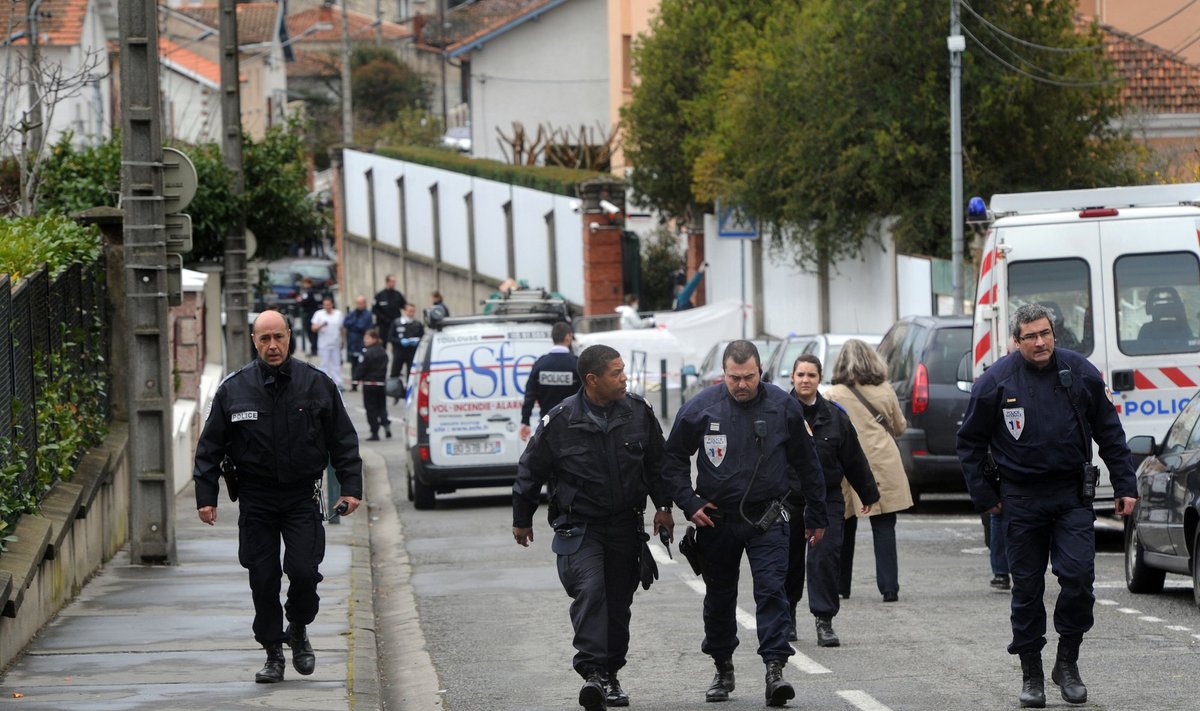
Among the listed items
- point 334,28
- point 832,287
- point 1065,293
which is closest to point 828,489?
point 1065,293

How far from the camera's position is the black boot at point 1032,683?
8977 millimetres

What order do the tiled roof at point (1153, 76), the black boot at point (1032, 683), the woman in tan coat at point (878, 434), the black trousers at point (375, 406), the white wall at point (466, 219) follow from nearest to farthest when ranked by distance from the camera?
1. the black boot at point (1032, 683)
2. the woman in tan coat at point (878, 434)
3. the black trousers at point (375, 406)
4. the tiled roof at point (1153, 76)
5. the white wall at point (466, 219)

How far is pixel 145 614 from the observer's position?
12.2m

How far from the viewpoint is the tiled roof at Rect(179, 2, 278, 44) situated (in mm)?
86625

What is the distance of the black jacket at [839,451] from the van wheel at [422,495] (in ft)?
30.4

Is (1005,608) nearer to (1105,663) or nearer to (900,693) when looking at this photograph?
(1105,663)

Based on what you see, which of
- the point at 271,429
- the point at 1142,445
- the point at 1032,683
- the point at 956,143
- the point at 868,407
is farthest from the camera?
the point at 956,143

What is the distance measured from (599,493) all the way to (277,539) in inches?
65.6

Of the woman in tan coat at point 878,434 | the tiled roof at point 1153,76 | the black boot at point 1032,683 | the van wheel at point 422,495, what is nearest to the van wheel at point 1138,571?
the woman in tan coat at point 878,434

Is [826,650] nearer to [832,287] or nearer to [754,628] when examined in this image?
[754,628]

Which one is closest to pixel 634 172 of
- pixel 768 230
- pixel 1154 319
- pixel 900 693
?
pixel 768 230

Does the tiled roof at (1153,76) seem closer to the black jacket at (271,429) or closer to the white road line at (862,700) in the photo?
the white road line at (862,700)

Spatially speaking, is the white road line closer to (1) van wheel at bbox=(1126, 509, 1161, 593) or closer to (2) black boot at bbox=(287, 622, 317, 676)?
(2) black boot at bbox=(287, 622, 317, 676)

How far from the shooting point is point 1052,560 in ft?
29.7
